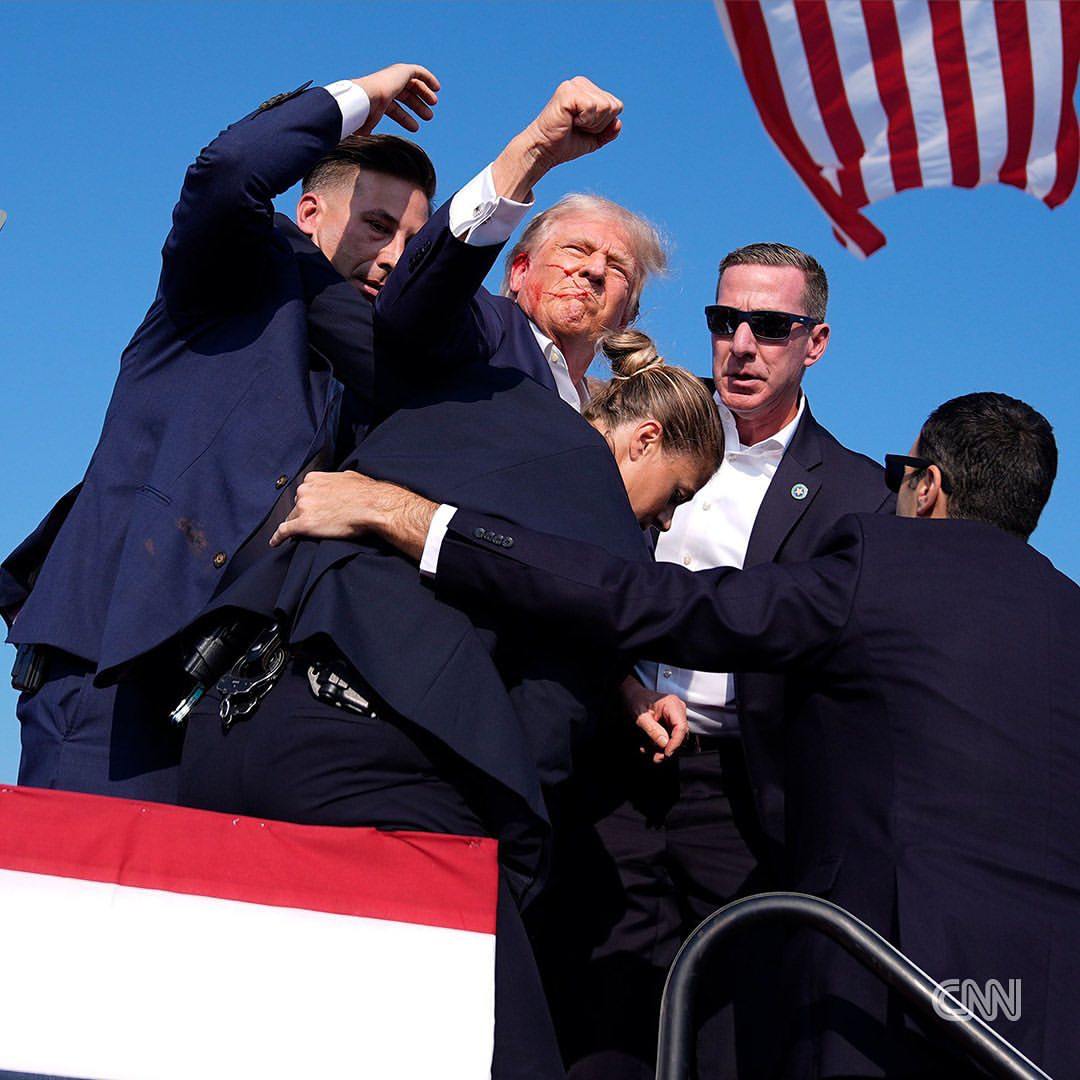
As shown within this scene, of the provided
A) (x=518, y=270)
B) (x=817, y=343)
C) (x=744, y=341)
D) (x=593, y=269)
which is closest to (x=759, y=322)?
(x=744, y=341)

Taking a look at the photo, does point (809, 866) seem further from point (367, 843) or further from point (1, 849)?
point (1, 849)

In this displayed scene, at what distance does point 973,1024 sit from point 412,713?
45.5 inches

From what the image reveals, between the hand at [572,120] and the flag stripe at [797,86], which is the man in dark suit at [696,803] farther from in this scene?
the hand at [572,120]

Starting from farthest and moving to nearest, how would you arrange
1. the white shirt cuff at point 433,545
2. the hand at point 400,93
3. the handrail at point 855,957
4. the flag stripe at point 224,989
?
the hand at point 400,93 < the white shirt cuff at point 433,545 < the flag stripe at point 224,989 < the handrail at point 855,957

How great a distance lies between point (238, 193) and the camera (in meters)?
3.30

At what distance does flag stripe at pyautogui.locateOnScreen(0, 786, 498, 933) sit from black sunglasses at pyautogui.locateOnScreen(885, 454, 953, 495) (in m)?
1.33

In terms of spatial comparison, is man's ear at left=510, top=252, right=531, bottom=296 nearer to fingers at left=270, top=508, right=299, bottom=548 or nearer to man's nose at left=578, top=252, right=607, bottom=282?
man's nose at left=578, top=252, right=607, bottom=282

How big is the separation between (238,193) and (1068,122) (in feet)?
7.12

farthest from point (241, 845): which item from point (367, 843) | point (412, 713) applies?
point (412, 713)

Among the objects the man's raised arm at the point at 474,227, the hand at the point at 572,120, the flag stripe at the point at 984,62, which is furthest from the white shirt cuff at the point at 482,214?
the flag stripe at the point at 984,62

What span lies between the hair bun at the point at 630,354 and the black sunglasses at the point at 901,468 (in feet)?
3.39

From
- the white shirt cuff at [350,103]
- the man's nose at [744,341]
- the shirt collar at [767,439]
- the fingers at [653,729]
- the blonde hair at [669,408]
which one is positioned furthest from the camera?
the man's nose at [744,341]

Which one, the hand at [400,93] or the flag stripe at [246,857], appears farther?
the hand at [400,93]

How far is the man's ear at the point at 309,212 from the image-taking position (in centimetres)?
412
